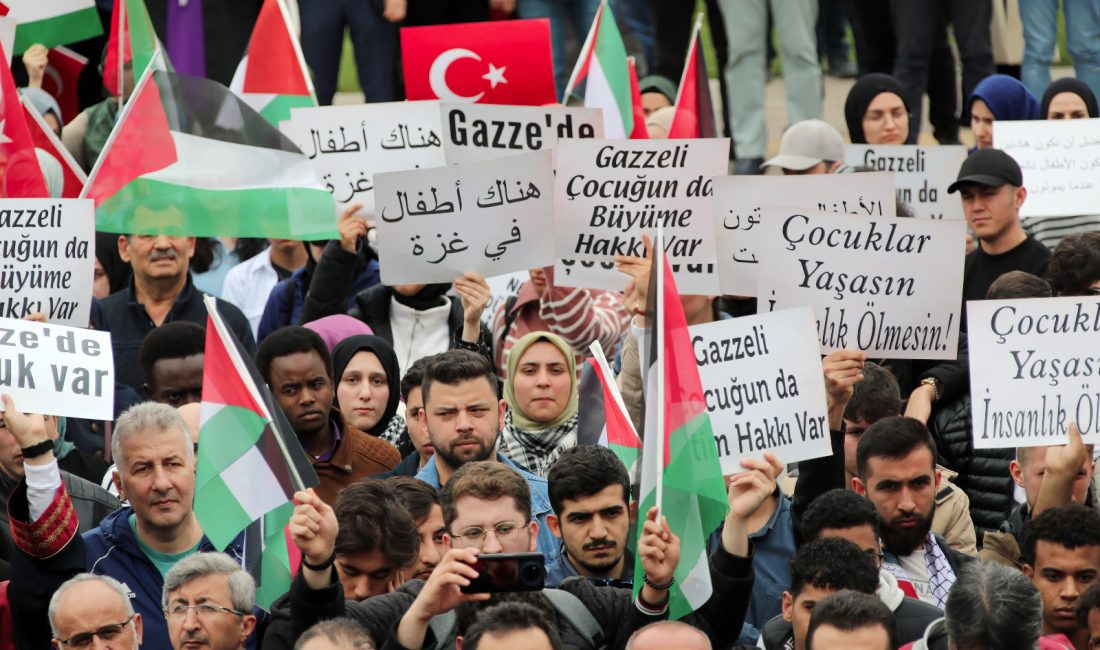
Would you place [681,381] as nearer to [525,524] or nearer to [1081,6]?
[525,524]

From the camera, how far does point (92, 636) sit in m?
6.75

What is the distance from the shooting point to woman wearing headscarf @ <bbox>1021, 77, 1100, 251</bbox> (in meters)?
11.6

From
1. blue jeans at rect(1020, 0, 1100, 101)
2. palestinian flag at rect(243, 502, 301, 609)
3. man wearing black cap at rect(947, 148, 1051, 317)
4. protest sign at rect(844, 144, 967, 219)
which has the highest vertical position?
blue jeans at rect(1020, 0, 1100, 101)

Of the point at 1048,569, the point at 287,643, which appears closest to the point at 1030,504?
the point at 1048,569

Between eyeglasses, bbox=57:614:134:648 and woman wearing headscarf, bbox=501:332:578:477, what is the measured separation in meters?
2.51

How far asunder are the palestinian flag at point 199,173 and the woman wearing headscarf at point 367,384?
0.64 meters

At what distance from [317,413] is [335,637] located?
2561 mm

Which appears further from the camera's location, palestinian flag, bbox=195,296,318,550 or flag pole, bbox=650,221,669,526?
palestinian flag, bbox=195,296,318,550

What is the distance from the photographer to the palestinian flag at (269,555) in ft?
23.9

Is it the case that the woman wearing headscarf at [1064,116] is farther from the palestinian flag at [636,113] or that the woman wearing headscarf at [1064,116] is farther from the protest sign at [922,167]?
the palestinian flag at [636,113]

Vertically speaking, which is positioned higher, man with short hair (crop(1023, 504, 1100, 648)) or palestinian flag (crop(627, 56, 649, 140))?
palestinian flag (crop(627, 56, 649, 140))

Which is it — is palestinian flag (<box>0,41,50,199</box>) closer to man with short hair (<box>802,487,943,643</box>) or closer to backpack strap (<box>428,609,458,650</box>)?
backpack strap (<box>428,609,458,650</box>)

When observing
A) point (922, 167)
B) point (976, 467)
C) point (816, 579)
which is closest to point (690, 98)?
point (922, 167)

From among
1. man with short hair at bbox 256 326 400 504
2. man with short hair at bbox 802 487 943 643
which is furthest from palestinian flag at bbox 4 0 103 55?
man with short hair at bbox 802 487 943 643
